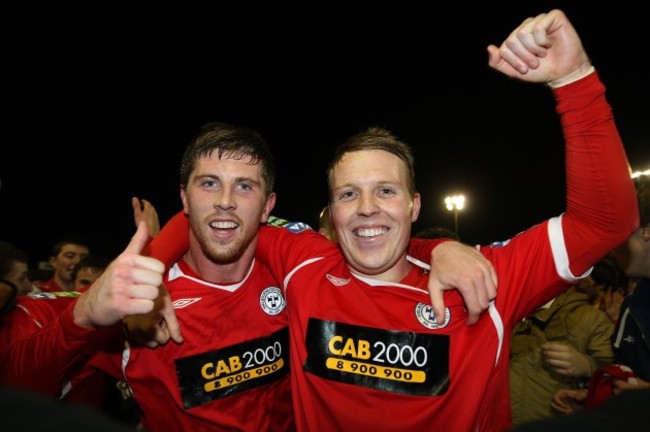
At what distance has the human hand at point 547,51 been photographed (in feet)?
5.44

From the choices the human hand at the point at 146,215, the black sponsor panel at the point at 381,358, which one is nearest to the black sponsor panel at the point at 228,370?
the black sponsor panel at the point at 381,358

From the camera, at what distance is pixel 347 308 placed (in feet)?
6.97

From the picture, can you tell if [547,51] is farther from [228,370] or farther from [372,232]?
[228,370]

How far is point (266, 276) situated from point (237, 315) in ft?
1.11

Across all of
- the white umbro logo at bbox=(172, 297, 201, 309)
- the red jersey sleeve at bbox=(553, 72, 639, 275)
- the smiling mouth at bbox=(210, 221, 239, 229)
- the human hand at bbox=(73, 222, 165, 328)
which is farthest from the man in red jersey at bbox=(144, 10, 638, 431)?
the human hand at bbox=(73, 222, 165, 328)

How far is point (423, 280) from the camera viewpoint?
2.26 meters

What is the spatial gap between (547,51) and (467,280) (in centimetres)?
96

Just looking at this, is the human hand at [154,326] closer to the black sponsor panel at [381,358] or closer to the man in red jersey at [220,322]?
the man in red jersey at [220,322]

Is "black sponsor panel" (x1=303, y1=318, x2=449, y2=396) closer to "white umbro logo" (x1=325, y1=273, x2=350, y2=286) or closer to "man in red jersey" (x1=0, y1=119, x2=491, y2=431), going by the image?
"white umbro logo" (x1=325, y1=273, x2=350, y2=286)

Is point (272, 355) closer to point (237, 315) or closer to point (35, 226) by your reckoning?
point (237, 315)

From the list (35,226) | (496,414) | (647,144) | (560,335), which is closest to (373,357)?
(496,414)

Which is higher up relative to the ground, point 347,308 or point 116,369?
point 347,308

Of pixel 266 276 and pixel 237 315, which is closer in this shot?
pixel 237 315

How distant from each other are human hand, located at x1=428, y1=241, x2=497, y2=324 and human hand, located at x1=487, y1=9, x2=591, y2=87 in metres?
0.78
